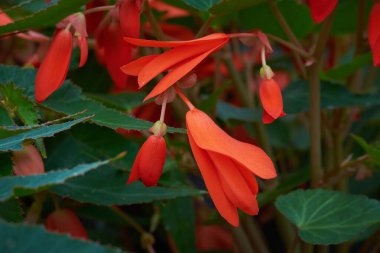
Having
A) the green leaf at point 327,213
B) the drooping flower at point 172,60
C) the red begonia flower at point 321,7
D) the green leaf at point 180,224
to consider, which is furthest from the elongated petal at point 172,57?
the green leaf at point 180,224

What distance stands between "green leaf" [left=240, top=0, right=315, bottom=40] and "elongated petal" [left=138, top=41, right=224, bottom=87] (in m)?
0.28

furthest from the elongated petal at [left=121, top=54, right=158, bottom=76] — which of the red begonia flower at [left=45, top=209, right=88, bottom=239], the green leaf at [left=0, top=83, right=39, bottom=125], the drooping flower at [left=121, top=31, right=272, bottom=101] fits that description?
the red begonia flower at [left=45, top=209, right=88, bottom=239]

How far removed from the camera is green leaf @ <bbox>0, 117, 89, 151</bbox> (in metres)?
0.44

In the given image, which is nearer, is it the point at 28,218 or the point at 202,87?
the point at 28,218

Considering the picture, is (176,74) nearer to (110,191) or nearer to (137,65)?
(137,65)

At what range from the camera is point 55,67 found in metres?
0.55

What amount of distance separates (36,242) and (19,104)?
244 mm

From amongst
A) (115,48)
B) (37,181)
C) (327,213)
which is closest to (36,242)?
(37,181)

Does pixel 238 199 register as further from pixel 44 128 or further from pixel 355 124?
pixel 355 124

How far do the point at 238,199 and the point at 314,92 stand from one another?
25 cm

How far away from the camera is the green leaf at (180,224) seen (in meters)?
0.80

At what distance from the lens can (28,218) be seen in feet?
2.09

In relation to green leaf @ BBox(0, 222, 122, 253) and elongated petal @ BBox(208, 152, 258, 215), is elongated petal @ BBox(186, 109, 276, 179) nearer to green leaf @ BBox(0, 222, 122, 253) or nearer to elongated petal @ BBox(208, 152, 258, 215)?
elongated petal @ BBox(208, 152, 258, 215)

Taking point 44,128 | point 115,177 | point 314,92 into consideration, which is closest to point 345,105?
point 314,92
